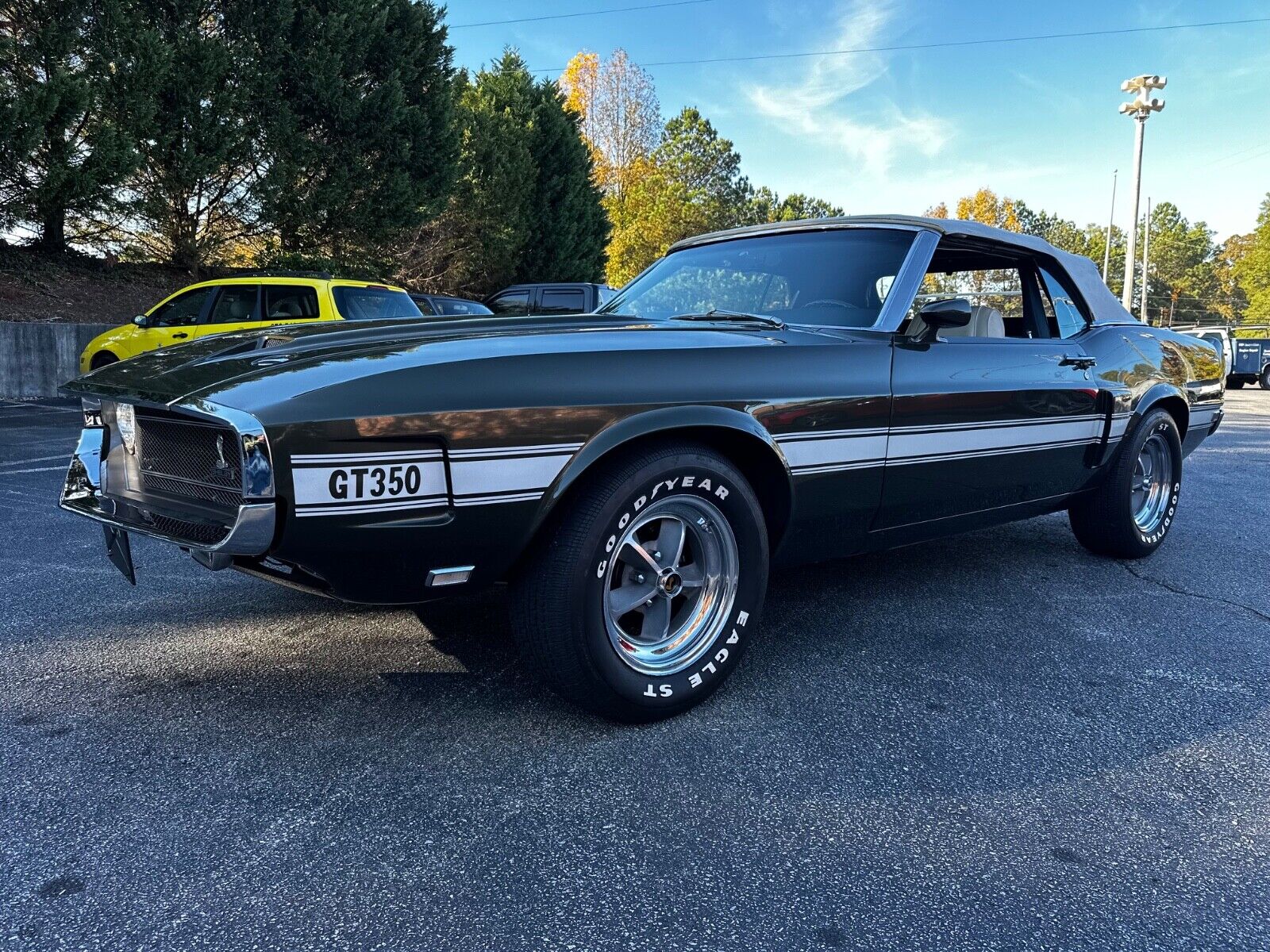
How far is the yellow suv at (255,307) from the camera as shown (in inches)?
370

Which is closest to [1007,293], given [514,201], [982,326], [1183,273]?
[982,326]

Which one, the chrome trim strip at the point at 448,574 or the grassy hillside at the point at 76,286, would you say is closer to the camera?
the chrome trim strip at the point at 448,574

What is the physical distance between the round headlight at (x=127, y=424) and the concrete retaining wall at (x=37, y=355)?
40.8 feet

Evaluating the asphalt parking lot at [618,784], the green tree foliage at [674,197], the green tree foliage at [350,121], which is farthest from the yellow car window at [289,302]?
the green tree foliage at [674,197]

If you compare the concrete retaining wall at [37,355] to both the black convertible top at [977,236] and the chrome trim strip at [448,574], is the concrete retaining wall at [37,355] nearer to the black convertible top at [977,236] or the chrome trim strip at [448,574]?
the black convertible top at [977,236]

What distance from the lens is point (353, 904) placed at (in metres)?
1.63

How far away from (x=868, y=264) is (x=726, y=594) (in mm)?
1473

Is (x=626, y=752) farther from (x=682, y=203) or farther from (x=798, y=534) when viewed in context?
(x=682, y=203)

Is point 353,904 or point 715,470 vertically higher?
point 715,470

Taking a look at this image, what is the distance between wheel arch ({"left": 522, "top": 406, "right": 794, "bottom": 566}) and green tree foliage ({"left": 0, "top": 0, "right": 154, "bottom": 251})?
12.9 metres

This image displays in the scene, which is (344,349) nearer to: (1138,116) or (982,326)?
(982,326)

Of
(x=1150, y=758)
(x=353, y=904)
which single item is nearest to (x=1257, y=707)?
(x=1150, y=758)

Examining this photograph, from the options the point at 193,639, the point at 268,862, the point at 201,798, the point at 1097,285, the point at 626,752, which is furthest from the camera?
the point at 1097,285

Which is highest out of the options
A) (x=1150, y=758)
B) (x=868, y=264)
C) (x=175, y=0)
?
(x=175, y=0)
